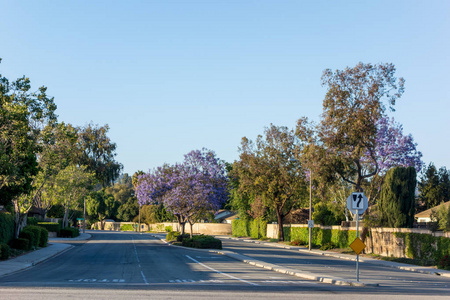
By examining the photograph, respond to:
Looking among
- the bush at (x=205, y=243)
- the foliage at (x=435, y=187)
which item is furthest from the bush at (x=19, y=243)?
the foliage at (x=435, y=187)

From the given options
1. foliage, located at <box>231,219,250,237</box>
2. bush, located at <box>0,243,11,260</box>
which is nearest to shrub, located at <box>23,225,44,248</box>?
bush, located at <box>0,243,11,260</box>

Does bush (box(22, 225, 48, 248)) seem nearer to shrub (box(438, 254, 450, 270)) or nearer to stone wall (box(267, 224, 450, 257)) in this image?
stone wall (box(267, 224, 450, 257))

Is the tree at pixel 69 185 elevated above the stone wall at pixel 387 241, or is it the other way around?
the tree at pixel 69 185

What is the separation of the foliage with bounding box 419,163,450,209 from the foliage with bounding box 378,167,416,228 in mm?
30528

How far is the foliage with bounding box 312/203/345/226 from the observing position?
64.6 meters

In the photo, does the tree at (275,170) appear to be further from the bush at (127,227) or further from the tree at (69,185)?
the bush at (127,227)

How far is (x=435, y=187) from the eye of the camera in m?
68.7

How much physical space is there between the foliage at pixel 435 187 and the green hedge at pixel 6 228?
51.9m

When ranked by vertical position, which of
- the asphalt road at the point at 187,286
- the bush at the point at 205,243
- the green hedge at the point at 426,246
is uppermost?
the green hedge at the point at 426,246

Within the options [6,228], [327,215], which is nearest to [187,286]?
[6,228]

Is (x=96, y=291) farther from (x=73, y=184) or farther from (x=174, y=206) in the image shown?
(x=73, y=184)

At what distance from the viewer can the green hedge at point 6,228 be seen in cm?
3506

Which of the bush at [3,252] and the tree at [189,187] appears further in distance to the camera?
the tree at [189,187]

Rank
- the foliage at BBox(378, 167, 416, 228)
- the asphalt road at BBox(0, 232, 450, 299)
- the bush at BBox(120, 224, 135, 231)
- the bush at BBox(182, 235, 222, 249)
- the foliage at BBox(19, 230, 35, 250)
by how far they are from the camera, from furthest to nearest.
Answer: the bush at BBox(120, 224, 135, 231) < the bush at BBox(182, 235, 222, 249) < the foliage at BBox(19, 230, 35, 250) < the foliage at BBox(378, 167, 416, 228) < the asphalt road at BBox(0, 232, 450, 299)
